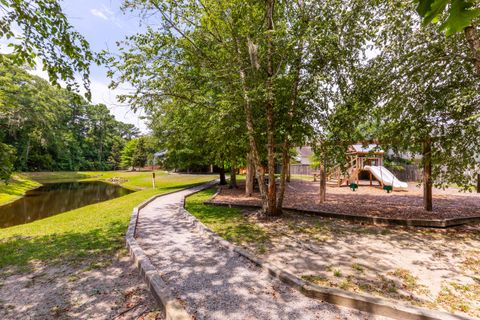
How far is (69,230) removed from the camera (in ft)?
24.2

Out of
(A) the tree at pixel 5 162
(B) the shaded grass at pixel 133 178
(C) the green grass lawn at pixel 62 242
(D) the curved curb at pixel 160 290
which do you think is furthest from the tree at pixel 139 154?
(D) the curved curb at pixel 160 290

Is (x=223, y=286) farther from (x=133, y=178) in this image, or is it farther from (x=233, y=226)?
(x=133, y=178)

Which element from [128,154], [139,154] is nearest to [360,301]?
[139,154]

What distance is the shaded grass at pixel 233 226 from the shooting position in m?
5.91

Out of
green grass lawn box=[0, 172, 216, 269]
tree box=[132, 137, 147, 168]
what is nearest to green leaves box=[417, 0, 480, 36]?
green grass lawn box=[0, 172, 216, 269]

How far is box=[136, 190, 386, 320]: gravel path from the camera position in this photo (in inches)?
120

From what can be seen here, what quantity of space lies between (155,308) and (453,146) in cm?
807

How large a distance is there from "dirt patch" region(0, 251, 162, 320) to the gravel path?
49cm

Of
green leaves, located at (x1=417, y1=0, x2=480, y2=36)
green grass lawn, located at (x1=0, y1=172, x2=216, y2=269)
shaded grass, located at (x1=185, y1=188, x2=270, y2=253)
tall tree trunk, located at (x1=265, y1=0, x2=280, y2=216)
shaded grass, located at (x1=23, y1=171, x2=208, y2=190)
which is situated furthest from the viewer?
shaded grass, located at (x1=23, y1=171, x2=208, y2=190)

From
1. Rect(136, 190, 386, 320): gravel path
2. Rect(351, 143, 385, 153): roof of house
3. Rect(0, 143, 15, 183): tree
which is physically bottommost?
Rect(136, 190, 386, 320): gravel path

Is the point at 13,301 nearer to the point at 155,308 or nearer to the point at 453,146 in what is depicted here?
the point at 155,308

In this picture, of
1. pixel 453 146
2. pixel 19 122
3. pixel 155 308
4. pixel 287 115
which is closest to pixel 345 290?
pixel 155 308

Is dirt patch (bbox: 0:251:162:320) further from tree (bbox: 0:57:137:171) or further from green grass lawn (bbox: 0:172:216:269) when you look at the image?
tree (bbox: 0:57:137:171)

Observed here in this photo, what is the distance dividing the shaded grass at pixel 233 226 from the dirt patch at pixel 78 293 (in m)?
2.51
